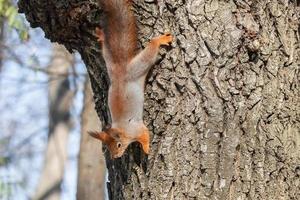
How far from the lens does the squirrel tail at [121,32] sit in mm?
2004

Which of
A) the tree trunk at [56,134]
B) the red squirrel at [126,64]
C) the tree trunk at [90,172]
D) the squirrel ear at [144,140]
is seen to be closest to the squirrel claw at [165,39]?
the red squirrel at [126,64]

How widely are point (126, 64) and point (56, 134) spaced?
6.98 metres

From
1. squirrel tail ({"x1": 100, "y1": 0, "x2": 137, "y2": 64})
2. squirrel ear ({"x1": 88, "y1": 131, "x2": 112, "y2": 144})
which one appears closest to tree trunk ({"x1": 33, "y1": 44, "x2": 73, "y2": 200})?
squirrel ear ({"x1": 88, "y1": 131, "x2": 112, "y2": 144})

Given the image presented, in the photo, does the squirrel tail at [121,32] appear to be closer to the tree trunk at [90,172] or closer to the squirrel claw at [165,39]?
the squirrel claw at [165,39]

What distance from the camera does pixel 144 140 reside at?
6.44 feet

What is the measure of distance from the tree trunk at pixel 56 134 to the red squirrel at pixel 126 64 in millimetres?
5828

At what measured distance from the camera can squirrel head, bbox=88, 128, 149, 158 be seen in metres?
1.97

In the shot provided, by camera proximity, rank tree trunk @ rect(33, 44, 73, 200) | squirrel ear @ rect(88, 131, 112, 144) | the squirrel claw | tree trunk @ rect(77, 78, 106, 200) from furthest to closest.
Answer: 1. tree trunk @ rect(33, 44, 73, 200)
2. tree trunk @ rect(77, 78, 106, 200)
3. squirrel ear @ rect(88, 131, 112, 144)
4. the squirrel claw

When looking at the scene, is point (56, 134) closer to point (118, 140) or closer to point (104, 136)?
point (104, 136)

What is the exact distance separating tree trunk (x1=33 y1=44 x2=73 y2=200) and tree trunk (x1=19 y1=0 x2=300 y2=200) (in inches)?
232

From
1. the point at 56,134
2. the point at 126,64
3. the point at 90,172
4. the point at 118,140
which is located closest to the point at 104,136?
the point at 118,140

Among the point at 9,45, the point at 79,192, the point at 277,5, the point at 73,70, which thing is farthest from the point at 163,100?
the point at 9,45

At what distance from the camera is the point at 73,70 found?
691 centimetres

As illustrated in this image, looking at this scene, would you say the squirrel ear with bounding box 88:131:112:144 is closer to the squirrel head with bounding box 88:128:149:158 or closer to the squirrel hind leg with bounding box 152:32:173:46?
the squirrel head with bounding box 88:128:149:158
